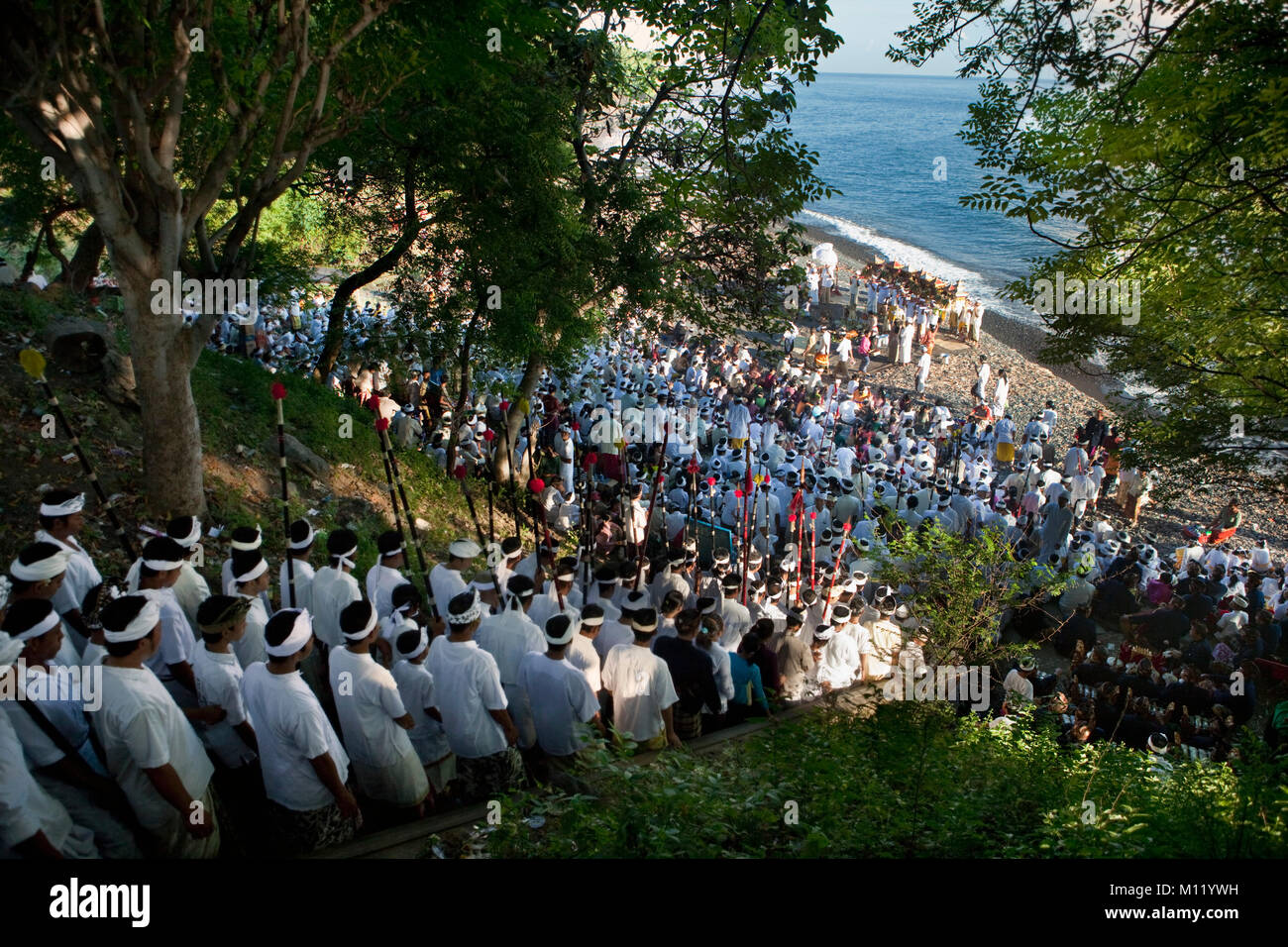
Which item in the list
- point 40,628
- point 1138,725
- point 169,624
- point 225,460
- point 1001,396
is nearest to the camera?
point 40,628

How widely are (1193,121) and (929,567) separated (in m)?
4.91

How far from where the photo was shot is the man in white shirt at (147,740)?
3.95 meters

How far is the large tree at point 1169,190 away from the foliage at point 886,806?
15.1 ft

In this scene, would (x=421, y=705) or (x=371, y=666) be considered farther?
(x=421, y=705)

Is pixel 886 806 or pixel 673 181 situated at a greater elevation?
pixel 673 181

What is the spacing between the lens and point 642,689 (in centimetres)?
607

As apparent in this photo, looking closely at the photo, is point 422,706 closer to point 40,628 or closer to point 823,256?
point 40,628

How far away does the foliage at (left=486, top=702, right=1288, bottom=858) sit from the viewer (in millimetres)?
4016

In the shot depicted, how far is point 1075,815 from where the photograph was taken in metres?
4.41

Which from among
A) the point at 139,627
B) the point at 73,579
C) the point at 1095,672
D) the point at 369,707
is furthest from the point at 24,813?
the point at 1095,672

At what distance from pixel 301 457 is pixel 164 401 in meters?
3.58

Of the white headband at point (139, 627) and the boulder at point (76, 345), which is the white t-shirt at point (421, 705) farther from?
the boulder at point (76, 345)
